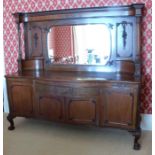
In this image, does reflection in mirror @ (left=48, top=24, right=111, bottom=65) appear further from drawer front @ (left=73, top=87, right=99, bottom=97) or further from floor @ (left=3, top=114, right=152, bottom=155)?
floor @ (left=3, top=114, right=152, bottom=155)

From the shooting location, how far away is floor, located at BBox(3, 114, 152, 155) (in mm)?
2725

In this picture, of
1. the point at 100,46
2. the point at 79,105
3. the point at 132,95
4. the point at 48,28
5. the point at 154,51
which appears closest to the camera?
the point at 154,51

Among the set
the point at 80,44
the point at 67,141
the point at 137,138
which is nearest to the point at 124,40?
the point at 80,44

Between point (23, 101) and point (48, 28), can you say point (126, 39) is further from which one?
point (23, 101)

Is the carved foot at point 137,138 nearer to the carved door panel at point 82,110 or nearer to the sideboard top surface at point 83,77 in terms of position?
the carved door panel at point 82,110

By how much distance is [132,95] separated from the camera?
2.67 meters

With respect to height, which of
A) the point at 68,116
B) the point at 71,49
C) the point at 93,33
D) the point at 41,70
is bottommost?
the point at 68,116

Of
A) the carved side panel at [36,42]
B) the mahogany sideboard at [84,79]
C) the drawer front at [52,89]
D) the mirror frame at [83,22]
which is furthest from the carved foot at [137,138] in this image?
the carved side panel at [36,42]

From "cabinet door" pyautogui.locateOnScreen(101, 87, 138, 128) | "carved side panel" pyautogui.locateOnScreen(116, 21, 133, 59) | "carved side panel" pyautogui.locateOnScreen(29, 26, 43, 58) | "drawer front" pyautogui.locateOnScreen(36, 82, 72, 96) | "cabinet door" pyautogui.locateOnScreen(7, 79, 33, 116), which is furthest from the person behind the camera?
"carved side panel" pyautogui.locateOnScreen(29, 26, 43, 58)

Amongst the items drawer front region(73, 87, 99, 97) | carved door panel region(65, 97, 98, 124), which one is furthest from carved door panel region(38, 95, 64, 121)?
drawer front region(73, 87, 99, 97)

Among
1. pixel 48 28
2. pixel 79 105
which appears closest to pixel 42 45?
pixel 48 28

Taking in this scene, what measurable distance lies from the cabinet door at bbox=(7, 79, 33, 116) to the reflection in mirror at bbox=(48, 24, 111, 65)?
2.06 ft

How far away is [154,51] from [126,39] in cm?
218

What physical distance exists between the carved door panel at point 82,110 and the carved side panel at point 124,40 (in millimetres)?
769
